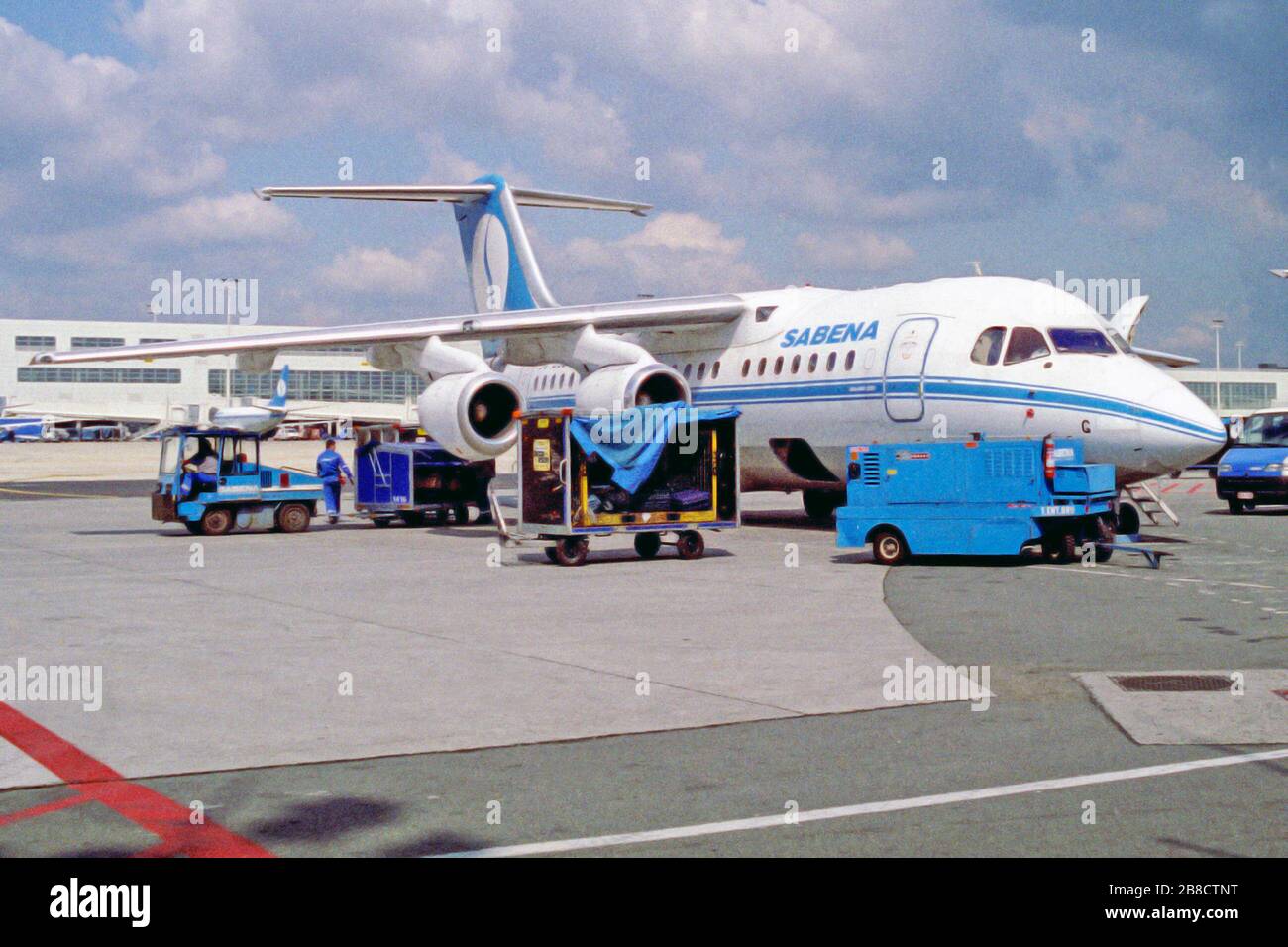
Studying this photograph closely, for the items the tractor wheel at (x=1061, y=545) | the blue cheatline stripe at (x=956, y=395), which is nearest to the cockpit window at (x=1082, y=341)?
the blue cheatline stripe at (x=956, y=395)

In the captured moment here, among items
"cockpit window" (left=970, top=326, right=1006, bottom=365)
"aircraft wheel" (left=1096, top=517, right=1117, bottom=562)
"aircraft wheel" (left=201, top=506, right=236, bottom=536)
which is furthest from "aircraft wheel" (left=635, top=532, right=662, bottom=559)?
"aircraft wheel" (left=201, top=506, right=236, bottom=536)

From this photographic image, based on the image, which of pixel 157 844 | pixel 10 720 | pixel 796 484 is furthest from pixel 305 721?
pixel 796 484

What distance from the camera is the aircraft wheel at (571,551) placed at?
18594 mm

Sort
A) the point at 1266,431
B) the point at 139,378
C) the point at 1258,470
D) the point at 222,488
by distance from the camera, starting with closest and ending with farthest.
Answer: the point at 222,488 < the point at 1258,470 < the point at 1266,431 < the point at 139,378

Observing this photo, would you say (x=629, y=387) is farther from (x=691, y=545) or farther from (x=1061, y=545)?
(x=1061, y=545)

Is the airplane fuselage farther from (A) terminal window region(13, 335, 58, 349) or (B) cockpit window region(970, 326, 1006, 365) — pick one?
(A) terminal window region(13, 335, 58, 349)

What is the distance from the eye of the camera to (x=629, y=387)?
2234cm

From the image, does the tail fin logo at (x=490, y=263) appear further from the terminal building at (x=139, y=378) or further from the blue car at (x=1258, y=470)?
the terminal building at (x=139, y=378)

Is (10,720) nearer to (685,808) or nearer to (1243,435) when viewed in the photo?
(685,808)

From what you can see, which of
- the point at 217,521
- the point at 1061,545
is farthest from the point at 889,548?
the point at 217,521

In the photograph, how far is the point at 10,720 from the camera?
8453 millimetres

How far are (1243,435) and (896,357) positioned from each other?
1414cm

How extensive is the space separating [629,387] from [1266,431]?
16.1 meters
